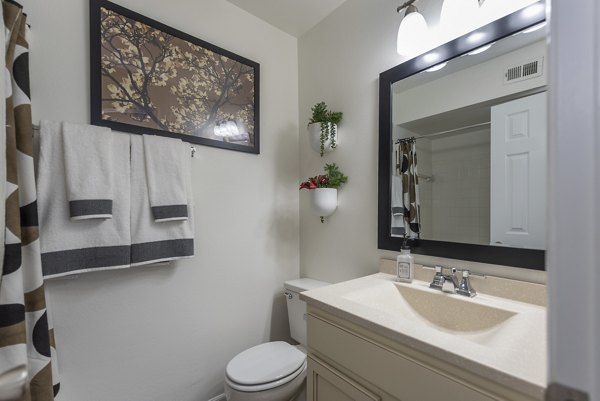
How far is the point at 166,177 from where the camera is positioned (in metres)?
1.25

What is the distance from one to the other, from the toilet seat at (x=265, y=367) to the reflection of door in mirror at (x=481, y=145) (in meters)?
0.90

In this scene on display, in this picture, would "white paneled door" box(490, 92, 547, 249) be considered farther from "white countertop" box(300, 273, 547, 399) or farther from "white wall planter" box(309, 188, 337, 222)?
"white wall planter" box(309, 188, 337, 222)

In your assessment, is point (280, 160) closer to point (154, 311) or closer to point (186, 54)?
point (186, 54)

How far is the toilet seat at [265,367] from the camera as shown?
117 cm

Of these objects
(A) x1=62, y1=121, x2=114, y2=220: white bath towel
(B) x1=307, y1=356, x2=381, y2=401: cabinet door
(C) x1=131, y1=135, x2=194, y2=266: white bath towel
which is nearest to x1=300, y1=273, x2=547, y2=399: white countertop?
(B) x1=307, y1=356, x2=381, y2=401: cabinet door

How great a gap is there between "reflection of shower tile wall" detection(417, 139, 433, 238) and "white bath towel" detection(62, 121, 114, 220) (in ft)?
4.45

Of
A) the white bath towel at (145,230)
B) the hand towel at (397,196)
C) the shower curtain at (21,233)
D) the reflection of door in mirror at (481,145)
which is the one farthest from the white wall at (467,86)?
the shower curtain at (21,233)

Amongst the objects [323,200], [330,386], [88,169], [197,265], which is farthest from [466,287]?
[88,169]

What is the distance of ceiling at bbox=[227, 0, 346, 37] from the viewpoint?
5.14 ft

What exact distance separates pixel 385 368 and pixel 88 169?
4.20 feet

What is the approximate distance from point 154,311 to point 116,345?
0.63 ft

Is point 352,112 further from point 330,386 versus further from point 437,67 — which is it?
point 330,386

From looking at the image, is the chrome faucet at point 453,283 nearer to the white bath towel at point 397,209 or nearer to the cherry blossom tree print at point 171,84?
the white bath towel at point 397,209

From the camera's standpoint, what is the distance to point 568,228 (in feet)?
0.84
